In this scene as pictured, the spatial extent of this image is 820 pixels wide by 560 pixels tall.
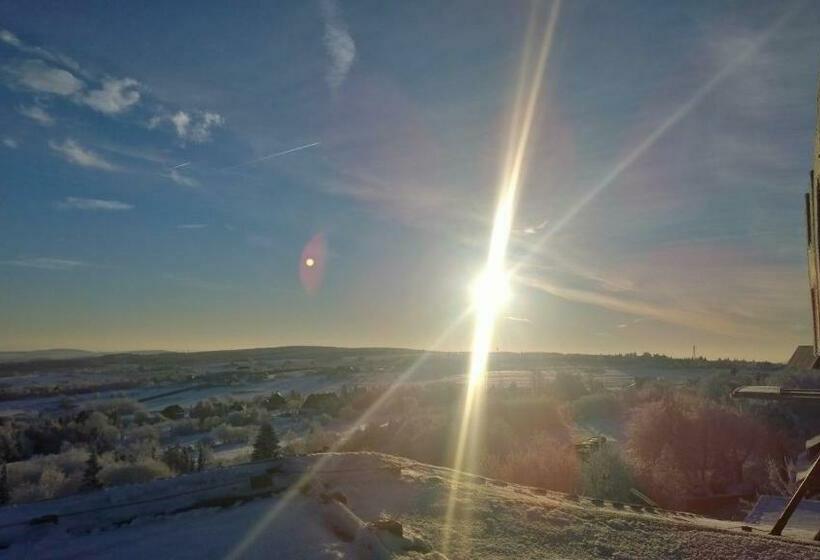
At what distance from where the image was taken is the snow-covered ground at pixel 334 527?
4.38m

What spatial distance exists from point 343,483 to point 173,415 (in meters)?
24.9

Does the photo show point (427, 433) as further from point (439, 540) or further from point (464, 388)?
point (464, 388)

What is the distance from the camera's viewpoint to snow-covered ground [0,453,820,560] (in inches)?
172

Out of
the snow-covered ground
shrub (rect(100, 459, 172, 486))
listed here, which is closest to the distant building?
shrub (rect(100, 459, 172, 486))

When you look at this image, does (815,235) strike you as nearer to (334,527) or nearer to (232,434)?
(334,527)

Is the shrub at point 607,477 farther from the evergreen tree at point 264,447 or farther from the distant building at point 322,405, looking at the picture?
the distant building at point 322,405

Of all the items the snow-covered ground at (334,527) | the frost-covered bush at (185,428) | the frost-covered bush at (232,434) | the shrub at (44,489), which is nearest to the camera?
the snow-covered ground at (334,527)

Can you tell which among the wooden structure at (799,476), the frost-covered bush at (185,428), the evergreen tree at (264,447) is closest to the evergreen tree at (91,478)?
the evergreen tree at (264,447)

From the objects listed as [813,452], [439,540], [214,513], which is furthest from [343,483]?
[813,452]

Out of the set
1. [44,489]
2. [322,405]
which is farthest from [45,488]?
[322,405]

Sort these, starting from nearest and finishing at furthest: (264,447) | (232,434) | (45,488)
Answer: (45,488) → (264,447) → (232,434)

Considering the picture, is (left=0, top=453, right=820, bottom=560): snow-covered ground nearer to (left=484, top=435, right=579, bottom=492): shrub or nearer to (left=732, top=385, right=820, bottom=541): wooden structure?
(left=732, top=385, right=820, bottom=541): wooden structure

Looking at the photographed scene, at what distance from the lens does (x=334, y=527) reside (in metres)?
4.86

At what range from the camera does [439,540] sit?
189 inches
